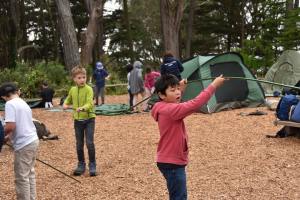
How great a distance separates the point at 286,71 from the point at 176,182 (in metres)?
13.4

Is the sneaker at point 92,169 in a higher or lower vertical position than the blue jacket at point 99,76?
lower

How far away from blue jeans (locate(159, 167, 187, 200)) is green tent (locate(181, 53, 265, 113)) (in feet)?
29.6

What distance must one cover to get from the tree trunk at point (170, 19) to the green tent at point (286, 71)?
4.85 m

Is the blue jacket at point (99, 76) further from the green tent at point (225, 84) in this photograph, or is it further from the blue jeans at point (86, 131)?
the blue jeans at point (86, 131)

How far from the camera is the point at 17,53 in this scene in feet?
95.0

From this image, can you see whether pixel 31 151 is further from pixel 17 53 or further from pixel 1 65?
pixel 1 65

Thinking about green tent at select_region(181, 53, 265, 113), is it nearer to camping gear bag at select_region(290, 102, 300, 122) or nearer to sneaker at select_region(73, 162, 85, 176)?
camping gear bag at select_region(290, 102, 300, 122)

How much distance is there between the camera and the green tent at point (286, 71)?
16391mm

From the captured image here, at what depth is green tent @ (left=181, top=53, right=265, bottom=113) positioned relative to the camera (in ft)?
43.9

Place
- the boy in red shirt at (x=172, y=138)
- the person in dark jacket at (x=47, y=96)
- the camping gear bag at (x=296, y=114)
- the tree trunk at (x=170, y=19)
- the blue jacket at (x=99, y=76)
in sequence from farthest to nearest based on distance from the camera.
Answer: the tree trunk at (x=170, y=19), the person in dark jacket at (x=47, y=96), the blue jacket at (x=99, y=76), the camping gear bag at (x=296, y=114), the boy in red shirt at (x=172, y=138)

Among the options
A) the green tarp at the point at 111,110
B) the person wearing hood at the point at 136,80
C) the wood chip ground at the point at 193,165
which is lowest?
the wood chip ground at the point at 193,165

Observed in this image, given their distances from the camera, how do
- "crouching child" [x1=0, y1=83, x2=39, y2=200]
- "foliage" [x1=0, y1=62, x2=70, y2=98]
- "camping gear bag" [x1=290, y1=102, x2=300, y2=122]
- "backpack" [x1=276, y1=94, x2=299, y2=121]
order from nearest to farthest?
"crouching child" [x1=0, y1=83, x2=39, y2=200] < "camping gear bag" [x1=290, y1=102, x2=300, y2=122] < "backpack" [x1=276, y1=94, x2=299, y2=121] < "foliage" [x1=0, y1=62, x2=70, y2=98]

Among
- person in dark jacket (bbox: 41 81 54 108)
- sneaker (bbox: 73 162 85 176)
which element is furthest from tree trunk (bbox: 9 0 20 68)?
sneaker (bbox: 73 162 85 176)

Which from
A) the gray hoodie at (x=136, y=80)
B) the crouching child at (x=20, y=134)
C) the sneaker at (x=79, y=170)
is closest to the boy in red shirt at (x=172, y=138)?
the crouching child at (x=20, y=134)
